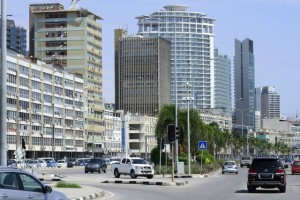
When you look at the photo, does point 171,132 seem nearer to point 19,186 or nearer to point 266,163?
point 266,163

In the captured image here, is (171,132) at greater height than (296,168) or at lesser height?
greater

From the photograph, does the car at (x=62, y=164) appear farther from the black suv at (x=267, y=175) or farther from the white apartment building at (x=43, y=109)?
the black suv at (x=267, y=175)

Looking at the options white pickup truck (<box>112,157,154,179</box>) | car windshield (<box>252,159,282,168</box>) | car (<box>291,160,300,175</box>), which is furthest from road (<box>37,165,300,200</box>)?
car (<box>291,160,300,175</box>)

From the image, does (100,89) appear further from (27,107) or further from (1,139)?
(1,139)

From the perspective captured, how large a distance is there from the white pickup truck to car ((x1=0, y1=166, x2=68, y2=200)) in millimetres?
37426

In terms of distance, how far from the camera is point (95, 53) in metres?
162

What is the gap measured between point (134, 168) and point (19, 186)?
39.7m

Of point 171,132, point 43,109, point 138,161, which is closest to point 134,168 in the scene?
point 138,161

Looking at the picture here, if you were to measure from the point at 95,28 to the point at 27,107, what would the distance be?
135 ft

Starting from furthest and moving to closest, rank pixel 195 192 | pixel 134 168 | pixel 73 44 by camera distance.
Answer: pixel 73 44
pixel 134 168
pixel 195 192

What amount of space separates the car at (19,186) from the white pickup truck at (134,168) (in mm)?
37426

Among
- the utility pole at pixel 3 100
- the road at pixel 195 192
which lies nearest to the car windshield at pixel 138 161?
the road at pixel 195 192

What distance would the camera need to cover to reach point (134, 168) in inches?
2259

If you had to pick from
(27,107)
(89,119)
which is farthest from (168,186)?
(89,119)
